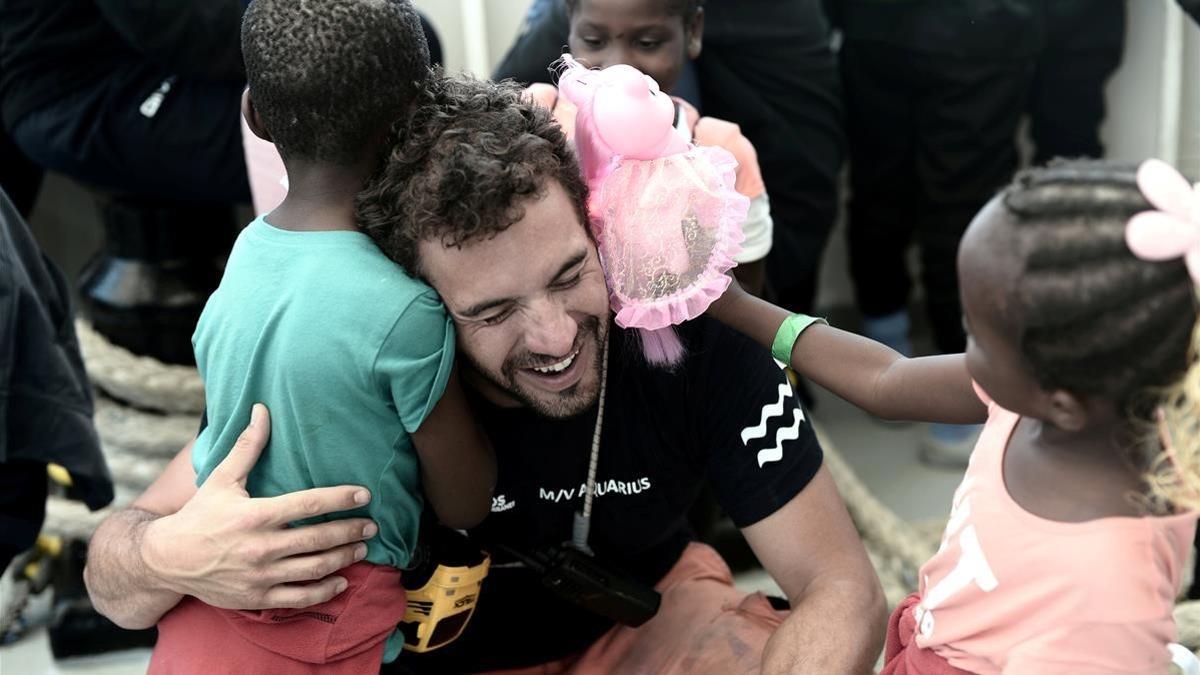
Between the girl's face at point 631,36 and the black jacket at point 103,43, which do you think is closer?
the girl's face at point 631,36

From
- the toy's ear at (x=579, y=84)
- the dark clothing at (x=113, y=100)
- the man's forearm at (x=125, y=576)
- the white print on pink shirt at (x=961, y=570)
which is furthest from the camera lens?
the dark clothing at (x=113, y=100)

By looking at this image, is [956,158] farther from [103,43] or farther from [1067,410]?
[1067,410]

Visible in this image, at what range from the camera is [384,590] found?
1.49 metres

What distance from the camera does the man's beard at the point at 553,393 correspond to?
1.44 meters

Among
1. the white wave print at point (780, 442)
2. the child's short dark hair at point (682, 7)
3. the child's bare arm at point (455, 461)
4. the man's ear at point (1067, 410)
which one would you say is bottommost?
the white wave print at point (780, 442)

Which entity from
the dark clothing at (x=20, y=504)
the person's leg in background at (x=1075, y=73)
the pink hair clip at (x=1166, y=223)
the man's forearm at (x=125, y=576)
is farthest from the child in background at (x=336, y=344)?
the person's leg in background at (x=1075, y=73)

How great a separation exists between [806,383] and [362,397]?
2.08m

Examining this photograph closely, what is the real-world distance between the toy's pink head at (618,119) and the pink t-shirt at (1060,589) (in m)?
0.47

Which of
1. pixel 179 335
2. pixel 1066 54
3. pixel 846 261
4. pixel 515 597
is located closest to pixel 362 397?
pixel 515 597

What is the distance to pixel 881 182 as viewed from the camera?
3.38 metres

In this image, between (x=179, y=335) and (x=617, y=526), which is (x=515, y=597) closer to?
(x=617, y=526)

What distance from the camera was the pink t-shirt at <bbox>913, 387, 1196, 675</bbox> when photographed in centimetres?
109

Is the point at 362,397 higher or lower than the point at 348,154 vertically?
lower

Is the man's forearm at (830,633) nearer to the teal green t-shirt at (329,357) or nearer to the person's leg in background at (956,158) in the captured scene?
the teal green t-shirt at (329,357)
